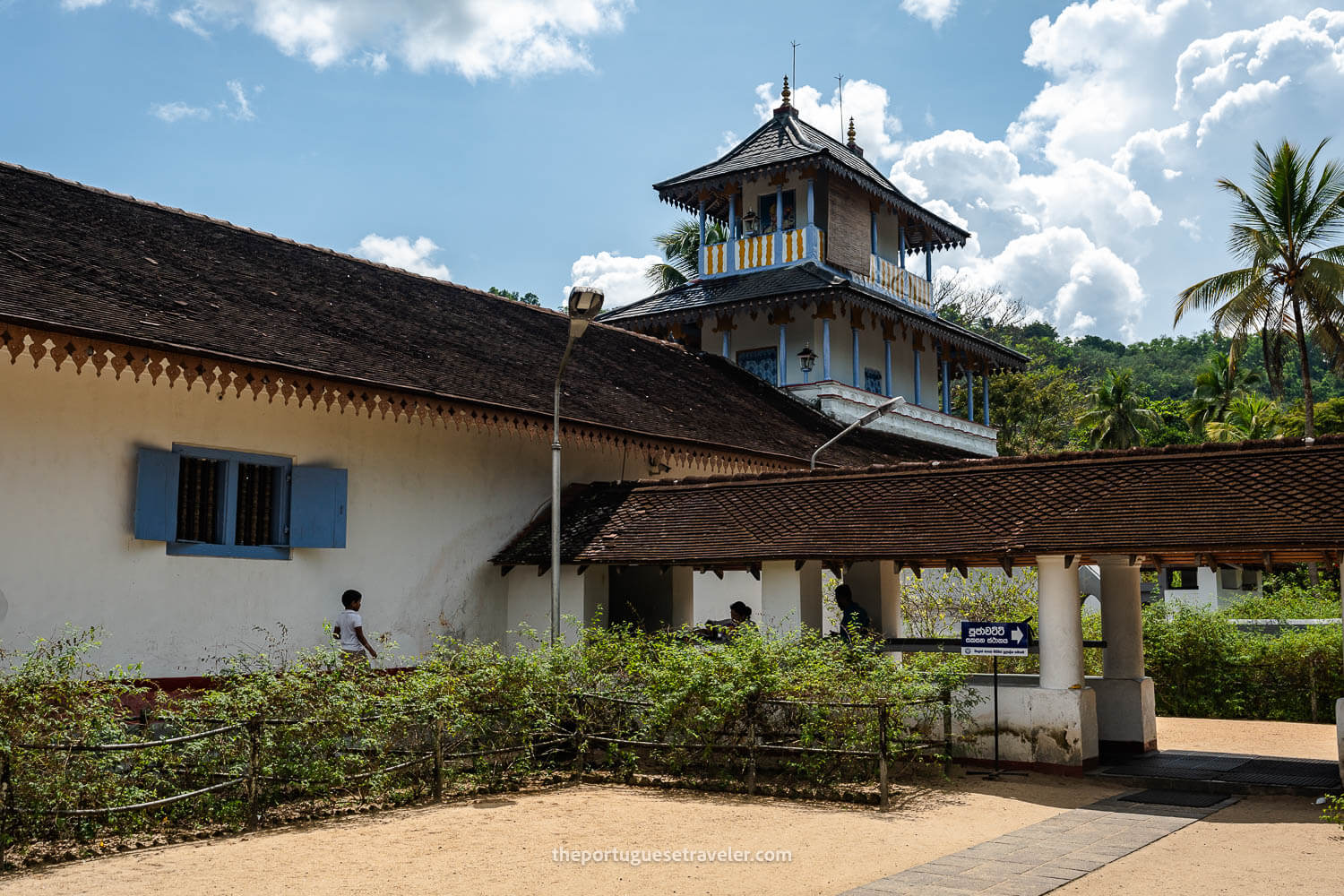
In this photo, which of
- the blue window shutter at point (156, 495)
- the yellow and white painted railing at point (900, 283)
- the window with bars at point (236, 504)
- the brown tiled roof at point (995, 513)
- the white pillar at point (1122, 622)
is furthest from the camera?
the yellow and white painted railing at point (900, 283)

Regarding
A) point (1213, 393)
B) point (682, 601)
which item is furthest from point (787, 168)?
point (1213, 393)

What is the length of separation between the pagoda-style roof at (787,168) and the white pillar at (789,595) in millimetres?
14284

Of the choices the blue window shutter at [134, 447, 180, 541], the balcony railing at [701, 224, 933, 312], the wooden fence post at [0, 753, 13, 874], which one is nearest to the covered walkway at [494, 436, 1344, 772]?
Answer: the blue window shutter at [134, 447, 180, 541]

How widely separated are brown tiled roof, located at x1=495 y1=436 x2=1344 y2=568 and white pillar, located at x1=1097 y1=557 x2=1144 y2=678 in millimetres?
966

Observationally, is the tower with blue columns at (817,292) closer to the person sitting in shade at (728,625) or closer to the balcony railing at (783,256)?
the balcony railing at (783,256)

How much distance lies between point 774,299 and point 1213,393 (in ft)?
101

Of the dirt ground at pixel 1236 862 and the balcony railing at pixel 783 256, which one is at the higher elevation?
the balcony railing at pixel 783 256

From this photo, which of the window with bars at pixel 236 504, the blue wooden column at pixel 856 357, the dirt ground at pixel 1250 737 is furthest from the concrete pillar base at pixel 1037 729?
the blue wooden column at pixel 856 357

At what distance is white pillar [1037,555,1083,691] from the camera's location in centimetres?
1170

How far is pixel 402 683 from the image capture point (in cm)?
1065

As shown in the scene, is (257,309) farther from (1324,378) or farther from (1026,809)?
(1324,378)

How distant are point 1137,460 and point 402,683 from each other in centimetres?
708

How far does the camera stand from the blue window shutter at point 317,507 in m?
13.2

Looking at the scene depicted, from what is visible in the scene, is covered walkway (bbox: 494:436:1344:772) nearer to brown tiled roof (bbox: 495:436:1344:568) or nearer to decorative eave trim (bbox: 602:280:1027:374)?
brown tiled roof (bbox: 495:436:1344:568)
